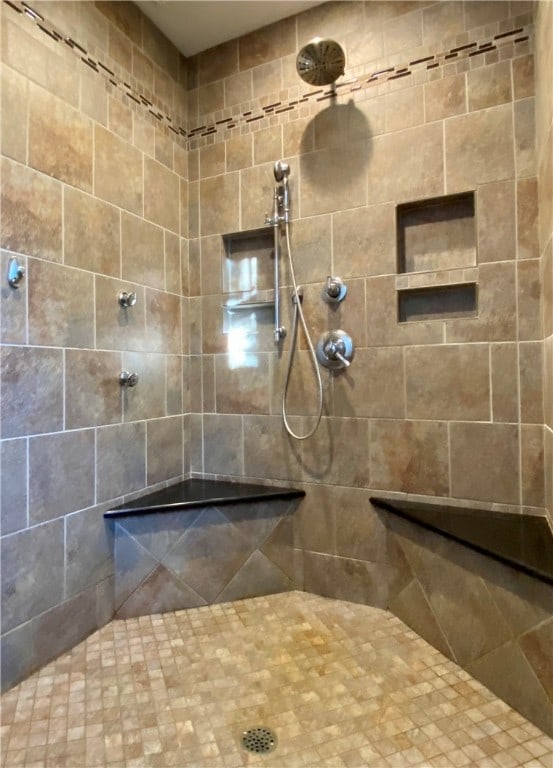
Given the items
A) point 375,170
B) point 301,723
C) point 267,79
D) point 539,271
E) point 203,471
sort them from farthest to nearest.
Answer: point 203,471 < point 267,79 < point 375,170 < point 539,271 < point 301,723

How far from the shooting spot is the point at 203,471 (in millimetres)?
2271

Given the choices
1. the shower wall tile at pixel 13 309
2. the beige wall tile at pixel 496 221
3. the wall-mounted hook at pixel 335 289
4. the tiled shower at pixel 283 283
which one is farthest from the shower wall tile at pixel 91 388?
the beige wall tile at pixel 496 221

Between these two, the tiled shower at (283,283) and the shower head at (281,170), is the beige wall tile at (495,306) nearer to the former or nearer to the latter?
the tiled shower at (283,283)

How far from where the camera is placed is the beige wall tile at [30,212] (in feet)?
4.57

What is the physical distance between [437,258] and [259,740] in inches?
72.4

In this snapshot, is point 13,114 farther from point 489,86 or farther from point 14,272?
point 489,86

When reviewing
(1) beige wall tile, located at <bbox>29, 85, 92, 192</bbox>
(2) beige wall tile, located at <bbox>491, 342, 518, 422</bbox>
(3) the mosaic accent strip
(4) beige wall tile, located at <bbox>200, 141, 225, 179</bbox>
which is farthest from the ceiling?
(2) beige wall tile, located at <bbox>491, 342, 518, 422</bbox>

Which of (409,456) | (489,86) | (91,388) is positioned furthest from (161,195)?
(409,456)

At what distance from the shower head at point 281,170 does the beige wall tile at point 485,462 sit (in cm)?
140

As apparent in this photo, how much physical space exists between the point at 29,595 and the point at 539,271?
2.22m

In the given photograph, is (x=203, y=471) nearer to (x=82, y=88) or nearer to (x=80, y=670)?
(x=80, y=670)

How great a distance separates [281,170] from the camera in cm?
198

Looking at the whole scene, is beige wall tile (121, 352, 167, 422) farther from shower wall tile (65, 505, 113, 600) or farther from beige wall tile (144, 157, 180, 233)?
beige wall tile (144, 157, 180, 233)

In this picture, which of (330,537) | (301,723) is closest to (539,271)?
(330,537)
